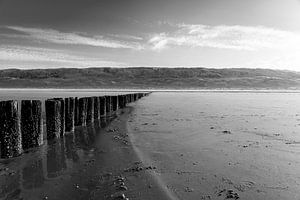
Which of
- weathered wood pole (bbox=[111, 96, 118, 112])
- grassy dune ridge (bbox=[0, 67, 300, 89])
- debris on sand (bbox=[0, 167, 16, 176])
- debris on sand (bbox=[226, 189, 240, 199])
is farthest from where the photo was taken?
grassy dune ridge (bbox=[0, 67, 300, 89])

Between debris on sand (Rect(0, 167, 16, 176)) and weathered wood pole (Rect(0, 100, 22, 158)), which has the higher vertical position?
weathered wood pole (Rect(0, 100, 22, 158))

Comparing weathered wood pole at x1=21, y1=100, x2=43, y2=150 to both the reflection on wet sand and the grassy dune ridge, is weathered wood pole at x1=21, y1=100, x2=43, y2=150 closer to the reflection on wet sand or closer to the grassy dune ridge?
the reflection on wet sand

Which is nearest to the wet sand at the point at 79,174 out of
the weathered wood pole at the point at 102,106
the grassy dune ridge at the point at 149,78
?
the weathered wood pole at the point at 102,106

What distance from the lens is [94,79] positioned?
12312 centimetres

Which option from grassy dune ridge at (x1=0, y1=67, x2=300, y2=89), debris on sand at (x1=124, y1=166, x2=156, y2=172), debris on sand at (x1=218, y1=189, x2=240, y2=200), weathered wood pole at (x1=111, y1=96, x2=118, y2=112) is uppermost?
debris on sand at (x1=218, y1=189, x2=240, y2=200)

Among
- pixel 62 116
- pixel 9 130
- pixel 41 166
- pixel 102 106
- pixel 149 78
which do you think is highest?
pixel 9 130

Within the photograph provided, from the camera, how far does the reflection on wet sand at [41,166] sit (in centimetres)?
485

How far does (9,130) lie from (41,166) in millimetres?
1429

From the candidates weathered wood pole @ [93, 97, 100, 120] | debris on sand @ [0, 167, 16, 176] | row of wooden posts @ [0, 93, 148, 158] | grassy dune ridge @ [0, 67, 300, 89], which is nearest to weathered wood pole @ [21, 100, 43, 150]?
row of wooden posts @ [0, 93, 148, 158]

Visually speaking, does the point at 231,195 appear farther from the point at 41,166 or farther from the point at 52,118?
the point at 52,118

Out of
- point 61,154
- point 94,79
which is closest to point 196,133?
point 61,154

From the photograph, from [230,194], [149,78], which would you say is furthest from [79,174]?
[149,78]

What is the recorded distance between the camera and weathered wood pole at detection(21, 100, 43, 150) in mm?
7750

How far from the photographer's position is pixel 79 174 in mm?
5484
